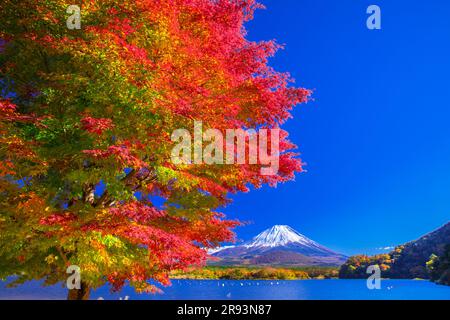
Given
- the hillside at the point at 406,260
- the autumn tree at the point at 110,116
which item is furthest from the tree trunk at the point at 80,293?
the hillside at the point at 406,260

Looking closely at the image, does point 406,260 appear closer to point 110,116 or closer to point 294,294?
point 294,294

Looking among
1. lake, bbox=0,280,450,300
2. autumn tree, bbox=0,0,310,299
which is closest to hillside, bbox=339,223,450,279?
lake, bbox=0,280,450,300

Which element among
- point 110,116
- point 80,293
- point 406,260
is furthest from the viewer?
point 406,260

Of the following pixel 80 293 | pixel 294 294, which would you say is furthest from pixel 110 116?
pixel 294 294

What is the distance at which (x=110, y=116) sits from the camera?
392 inches

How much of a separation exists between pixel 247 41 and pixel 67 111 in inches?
252

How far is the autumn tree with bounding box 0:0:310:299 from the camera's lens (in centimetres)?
956

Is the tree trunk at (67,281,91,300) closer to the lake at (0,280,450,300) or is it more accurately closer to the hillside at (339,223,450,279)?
the lake at (0,280,450,300)

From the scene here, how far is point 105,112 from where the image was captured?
9.96 meters

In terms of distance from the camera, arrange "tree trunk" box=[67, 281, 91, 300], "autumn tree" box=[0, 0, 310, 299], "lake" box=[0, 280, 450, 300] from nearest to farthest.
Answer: "autumn tree" box=[0, 0, 310, 299] → "tree trunk" box=[67, 281, 91, 300] → "lake" box=[0, 280, 450, 300]

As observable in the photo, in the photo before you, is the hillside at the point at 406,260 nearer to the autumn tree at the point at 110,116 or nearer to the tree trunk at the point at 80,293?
the tree trunk at the point at 80,293

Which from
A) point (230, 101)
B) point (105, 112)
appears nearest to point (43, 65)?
point (105, 112)

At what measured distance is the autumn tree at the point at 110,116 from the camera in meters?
9.56

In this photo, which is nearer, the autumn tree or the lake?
the autumn tree
